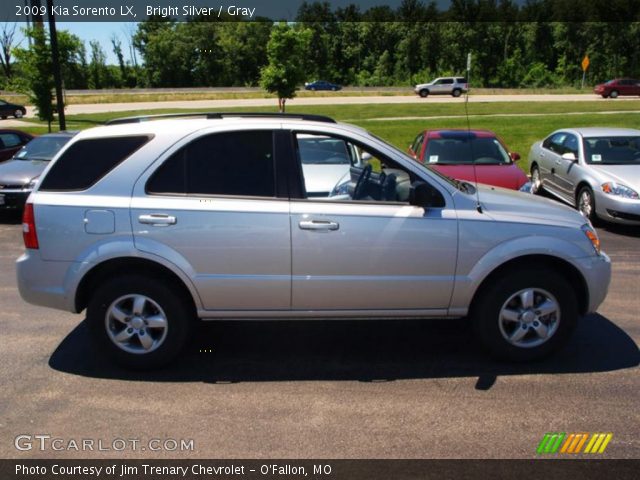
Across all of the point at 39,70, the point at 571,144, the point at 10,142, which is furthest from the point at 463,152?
the point at 39,70

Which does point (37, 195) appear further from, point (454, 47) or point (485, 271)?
point (454, 47)

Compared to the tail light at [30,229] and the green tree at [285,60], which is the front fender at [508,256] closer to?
the tail light at [30,229]

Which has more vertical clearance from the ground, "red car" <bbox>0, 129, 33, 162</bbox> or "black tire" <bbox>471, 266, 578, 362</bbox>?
"red car" <bbox>0, 129, 33, 162</bbox>

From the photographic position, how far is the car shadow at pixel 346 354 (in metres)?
4.59

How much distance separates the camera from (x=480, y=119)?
91.2 feet

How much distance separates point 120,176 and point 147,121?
0.55 m

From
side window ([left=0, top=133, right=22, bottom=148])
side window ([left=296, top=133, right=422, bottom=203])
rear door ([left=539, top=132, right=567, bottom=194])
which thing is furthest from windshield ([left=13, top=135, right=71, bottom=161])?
rear door ([left=539, top=132, right=567, bottom=194])

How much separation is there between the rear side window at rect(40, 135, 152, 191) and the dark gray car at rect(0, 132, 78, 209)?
18.8ft

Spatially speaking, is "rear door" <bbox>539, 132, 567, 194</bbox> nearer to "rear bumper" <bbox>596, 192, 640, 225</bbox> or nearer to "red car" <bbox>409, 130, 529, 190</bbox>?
"red car" <bbox>409, 130, 529, 190</bbox>

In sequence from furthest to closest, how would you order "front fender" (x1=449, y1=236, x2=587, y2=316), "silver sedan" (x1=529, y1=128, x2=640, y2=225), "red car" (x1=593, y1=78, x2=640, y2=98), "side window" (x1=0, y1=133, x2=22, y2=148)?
"red car" (x1=593, y1=78, x2=640, y2=98) → "side window" (x1=0, y1=133, x2=22, y2=148) → "silver sedan" (x1=529, y1=128, x2=640, y2=225) → "front fender" (x1=449, y1=236, x2=587, y2=316)

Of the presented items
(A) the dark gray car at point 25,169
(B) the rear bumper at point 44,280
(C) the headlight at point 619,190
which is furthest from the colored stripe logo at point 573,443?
(A) the dark gray car at point 25,169

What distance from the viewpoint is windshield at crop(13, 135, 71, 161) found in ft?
38.4

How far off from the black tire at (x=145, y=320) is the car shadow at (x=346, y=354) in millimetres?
155

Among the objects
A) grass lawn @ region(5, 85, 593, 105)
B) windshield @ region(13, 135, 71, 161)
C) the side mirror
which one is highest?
grass lawn @ region(5, 85, 593, 105)
